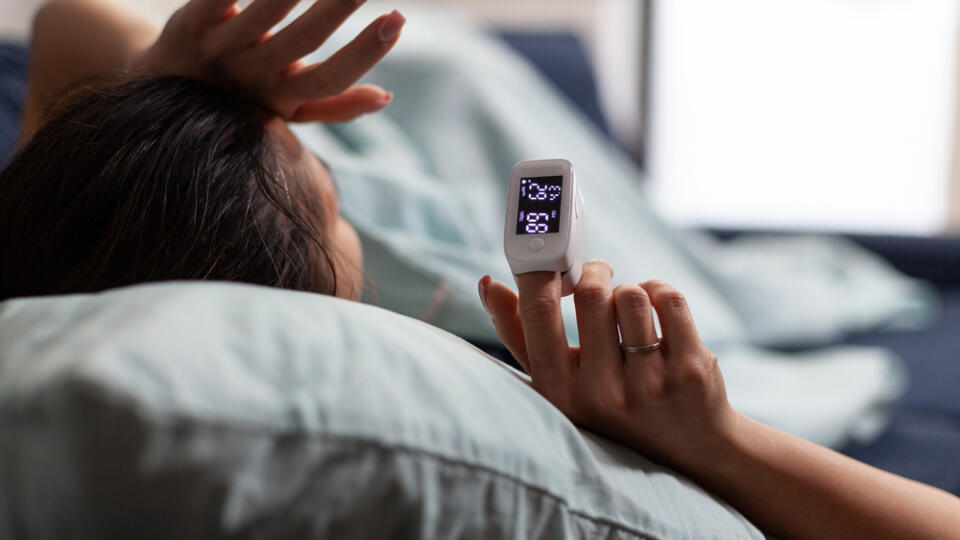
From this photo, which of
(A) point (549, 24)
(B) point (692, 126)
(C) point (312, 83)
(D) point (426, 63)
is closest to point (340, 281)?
(C) point (312, 83)

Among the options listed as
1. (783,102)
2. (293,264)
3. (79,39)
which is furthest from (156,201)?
(783,102)

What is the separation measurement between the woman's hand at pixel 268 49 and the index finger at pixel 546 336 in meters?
0.25

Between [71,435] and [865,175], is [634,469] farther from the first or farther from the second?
[865,175]

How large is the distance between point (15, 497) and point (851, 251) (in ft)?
5.76

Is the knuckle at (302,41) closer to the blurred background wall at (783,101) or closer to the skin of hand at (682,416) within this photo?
the skin of hand at (682,416)

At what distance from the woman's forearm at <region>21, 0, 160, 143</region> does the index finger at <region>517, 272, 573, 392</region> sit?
53 cm

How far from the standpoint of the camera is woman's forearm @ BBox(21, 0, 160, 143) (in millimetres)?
730

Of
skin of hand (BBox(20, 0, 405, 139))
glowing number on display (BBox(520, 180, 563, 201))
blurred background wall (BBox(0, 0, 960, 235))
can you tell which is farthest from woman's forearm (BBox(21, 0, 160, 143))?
blurred background wall (BBox(0, 0, 960, 235))

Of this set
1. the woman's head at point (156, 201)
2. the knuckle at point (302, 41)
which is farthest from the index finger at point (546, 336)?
the knuckle at point (302, 41)

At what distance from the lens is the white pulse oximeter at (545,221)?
0.42 m

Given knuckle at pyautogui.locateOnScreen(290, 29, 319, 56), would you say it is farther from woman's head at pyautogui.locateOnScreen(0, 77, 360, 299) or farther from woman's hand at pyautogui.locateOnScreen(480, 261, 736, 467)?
woman's hand at pyautogui.locateOnScreen(480, 261, 736, 467)

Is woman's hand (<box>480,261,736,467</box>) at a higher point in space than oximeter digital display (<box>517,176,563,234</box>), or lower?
lower

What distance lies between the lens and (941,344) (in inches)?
44.4

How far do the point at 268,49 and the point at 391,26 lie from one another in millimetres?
98
